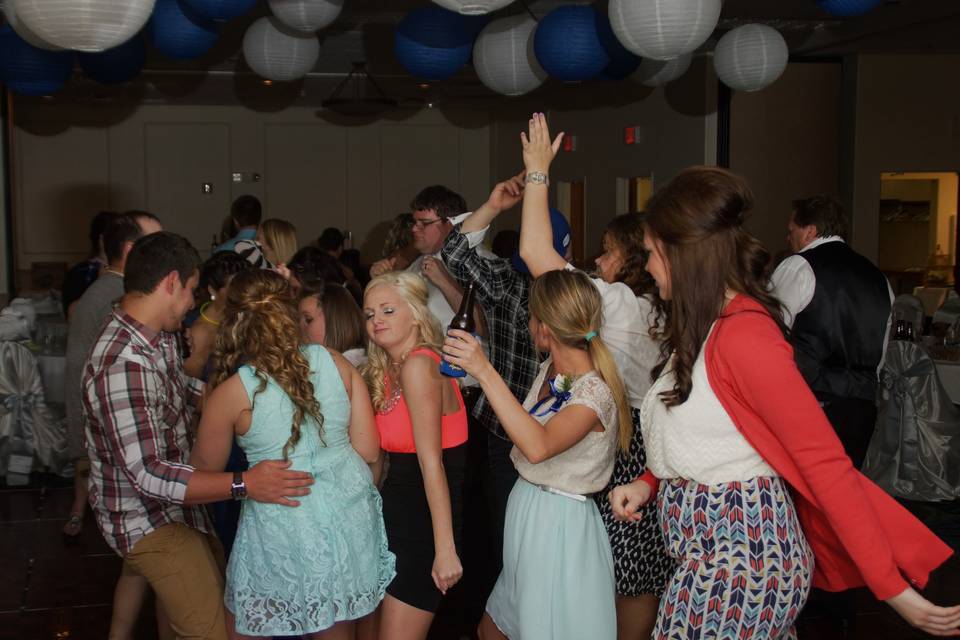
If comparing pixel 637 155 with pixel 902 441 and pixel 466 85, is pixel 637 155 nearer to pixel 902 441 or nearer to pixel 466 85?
pixel 466 85

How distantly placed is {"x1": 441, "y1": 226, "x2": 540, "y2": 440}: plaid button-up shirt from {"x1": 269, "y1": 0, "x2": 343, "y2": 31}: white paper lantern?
2311mm

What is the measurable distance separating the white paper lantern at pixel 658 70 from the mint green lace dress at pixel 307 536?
438 cm

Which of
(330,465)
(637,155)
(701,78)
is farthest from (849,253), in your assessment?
(637,155)

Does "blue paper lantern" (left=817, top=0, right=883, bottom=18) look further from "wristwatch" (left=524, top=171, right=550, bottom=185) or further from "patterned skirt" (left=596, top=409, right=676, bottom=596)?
"patterned skirt" (left=596, top=409, right=676, bottom=596)

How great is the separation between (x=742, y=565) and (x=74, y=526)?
4099 millimetres

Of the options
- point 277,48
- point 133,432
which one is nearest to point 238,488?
point 133,432

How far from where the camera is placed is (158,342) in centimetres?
252

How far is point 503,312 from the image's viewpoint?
3.30 metres

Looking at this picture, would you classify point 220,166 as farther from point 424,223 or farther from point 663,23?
point 663,23

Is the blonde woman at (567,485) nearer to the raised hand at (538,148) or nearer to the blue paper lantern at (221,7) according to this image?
the raised hand at (538,148)

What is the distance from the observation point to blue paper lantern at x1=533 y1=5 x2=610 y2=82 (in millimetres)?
5055

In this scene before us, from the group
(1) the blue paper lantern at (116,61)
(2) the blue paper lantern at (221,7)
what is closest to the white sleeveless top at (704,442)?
(2) the blue paper lantern at (221,7)

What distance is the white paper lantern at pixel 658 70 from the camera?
246 inches

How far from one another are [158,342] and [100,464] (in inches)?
14.2
